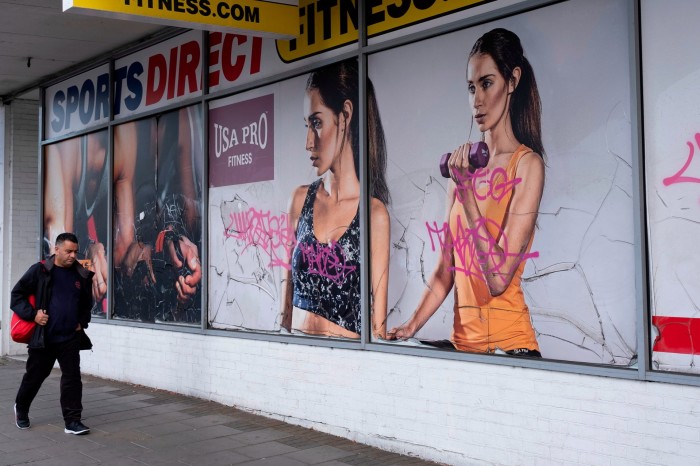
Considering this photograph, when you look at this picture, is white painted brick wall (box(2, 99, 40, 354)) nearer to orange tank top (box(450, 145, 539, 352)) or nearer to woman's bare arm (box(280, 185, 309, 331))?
woman's bare arm (box(280, 185, 309, 331))

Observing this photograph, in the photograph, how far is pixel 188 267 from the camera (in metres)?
9.54

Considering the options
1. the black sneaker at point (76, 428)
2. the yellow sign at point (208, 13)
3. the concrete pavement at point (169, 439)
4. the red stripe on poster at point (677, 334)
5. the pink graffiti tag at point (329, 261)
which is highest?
the yellow sign at point (208, 13)

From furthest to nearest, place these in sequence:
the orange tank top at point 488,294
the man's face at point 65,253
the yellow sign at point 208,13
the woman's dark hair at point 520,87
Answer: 1. the man's face at point 65,253
2. the yellow sign at point 208,13
3. the orange tank top at point 488,294
4. the woman's dark hair at point 520,87

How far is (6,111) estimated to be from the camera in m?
13.5

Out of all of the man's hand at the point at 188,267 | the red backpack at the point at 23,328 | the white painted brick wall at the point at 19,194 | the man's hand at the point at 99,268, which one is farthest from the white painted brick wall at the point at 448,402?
the white painted brick wall at the point at 19,194

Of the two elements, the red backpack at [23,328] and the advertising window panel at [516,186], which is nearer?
the advertising window panel at [516,186]

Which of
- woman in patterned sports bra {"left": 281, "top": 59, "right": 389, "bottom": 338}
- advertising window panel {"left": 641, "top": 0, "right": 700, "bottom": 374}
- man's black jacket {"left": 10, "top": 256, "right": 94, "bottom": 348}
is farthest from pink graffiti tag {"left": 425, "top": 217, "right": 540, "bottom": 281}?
man's black jacket {"left": 10, "top": 256, "right": 94, "bottom": 348}

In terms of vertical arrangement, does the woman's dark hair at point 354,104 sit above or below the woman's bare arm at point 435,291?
above

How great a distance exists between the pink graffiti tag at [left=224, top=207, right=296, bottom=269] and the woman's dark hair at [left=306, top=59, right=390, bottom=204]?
4.07 ft

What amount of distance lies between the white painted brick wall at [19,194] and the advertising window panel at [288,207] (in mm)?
5679

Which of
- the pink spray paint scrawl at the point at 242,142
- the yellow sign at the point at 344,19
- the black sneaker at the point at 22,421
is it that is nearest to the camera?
the yellow sign at the point at 344,19

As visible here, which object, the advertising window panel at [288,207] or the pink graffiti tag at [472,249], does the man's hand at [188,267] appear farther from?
the pink graffiti tag at [472,249]

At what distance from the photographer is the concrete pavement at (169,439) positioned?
21.9ft

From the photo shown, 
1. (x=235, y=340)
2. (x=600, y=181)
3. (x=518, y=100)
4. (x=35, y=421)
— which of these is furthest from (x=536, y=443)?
(x=35, y=421)
